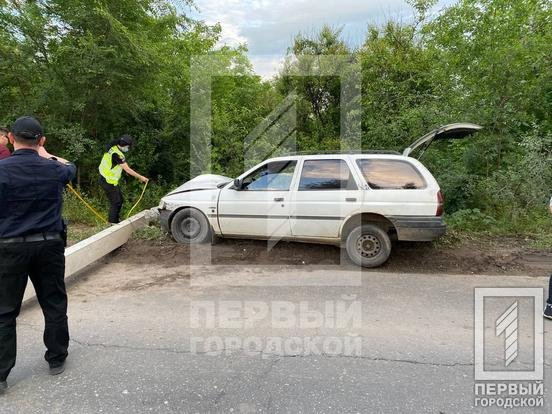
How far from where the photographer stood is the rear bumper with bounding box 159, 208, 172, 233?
23.0ft

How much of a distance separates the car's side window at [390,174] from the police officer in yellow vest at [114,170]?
4.18 metres

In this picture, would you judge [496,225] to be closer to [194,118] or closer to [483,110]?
[483,110]

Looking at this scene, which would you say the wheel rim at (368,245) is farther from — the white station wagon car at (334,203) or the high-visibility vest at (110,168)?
the high-visibility vest at (110,168)

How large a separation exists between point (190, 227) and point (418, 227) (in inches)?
146

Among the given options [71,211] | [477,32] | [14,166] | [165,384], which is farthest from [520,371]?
[71,211]

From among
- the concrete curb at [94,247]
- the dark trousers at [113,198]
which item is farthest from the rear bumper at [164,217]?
the dark trousers at [113,198]

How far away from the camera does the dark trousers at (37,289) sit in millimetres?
3037

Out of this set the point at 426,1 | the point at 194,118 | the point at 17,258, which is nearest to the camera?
the point at 17,258

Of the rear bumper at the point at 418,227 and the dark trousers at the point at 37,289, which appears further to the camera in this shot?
the rear bumper at the point at 418,227

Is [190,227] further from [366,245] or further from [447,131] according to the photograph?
[447,131]

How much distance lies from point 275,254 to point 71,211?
199 inches

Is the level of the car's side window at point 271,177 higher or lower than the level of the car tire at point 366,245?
higher

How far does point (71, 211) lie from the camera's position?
878 cm

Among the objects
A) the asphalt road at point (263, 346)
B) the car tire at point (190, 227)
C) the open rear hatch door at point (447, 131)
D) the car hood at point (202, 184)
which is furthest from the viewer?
the car hood at point (202, 184)
